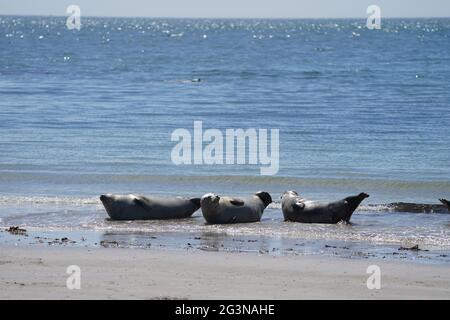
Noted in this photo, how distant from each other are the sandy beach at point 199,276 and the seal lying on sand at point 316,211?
264 cm

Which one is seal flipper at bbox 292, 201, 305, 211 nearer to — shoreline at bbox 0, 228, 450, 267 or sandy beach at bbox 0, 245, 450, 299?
shoreline at bbox 0, 228, 450, 267

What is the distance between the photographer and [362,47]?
250ft

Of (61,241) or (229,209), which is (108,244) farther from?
(229,209)

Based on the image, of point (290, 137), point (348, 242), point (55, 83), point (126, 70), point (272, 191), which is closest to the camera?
point (348, 242)

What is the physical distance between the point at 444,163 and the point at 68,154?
24.4 feet

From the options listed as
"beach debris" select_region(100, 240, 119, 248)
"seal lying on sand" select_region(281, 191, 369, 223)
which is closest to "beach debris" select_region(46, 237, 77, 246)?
"beach debris" select_region(100, 240, 119, 248)

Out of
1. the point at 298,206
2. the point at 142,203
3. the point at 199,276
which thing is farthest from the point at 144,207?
the point at 199,276

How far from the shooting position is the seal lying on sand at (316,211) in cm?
1336

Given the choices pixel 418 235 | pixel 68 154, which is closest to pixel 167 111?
pixel 68 154

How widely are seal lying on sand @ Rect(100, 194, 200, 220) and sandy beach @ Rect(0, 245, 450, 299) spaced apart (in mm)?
2333

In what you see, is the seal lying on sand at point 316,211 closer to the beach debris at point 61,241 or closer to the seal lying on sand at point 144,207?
the seal lying on sand at point 144,207

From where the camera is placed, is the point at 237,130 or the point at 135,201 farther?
the point at 237,130

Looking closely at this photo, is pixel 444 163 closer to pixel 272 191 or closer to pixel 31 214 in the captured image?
pixel 272 191

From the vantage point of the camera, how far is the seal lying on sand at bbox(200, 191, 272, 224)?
1316cm
